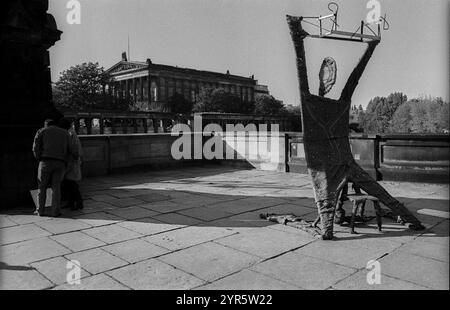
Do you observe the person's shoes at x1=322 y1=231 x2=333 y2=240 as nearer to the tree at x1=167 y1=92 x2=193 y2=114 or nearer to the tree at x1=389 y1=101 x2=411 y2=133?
the tree at x1=167 y1=92 x2=193 y2=114

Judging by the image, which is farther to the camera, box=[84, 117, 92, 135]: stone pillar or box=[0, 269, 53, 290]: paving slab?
box=[84, 117, 92, 135]: stone pillar

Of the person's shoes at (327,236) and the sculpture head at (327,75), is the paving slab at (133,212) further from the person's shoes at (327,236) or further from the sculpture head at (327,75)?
the sculpture head at (327,75)

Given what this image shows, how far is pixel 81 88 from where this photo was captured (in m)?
65.2

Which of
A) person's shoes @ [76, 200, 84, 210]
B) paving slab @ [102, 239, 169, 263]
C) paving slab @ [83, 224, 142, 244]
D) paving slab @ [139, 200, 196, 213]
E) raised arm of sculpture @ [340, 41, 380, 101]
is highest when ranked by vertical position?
raised arm of sculpture @ [340, 41, 380, 101]

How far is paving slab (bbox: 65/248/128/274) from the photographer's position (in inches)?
165

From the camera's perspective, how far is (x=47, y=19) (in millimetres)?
8391

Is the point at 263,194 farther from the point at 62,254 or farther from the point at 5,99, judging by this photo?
the point at 5,99

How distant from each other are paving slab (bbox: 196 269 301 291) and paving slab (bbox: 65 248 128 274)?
1194mm

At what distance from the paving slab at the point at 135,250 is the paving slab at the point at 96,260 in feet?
0.31

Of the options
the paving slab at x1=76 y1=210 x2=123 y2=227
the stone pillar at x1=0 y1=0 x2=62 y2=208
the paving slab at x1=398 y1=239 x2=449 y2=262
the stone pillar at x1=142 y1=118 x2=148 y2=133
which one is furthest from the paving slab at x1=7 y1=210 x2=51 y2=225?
the stone pillar at x1=142 y1=118 x2=148 y2=133

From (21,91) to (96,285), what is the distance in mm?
5657

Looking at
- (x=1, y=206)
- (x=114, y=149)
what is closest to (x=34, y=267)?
(x=1, y=206)

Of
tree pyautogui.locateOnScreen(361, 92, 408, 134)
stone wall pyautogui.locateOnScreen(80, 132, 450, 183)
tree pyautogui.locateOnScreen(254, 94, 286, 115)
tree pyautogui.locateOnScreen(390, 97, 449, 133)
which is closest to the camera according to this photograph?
stone wall pyautogui.locateOnScreen(80, 132, 450, 183)
